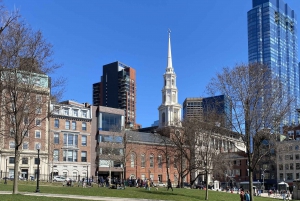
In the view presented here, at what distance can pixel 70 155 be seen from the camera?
83625mm

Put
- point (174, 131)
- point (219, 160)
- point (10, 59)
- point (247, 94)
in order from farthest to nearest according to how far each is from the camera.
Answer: point (174, 131)
point (219, 160)
point (247, 94)
point (10, 59)


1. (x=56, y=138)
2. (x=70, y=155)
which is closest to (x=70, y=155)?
(x=70, y=155)

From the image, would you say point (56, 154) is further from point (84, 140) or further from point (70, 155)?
point (84, 140)

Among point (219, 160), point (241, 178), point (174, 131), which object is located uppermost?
point (174, 131)

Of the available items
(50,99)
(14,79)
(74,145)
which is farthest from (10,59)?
(74,145)

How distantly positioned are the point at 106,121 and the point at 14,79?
62.1m

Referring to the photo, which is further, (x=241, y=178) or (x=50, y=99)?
(x=241, y=178)

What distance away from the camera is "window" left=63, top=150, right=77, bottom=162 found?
271 feet

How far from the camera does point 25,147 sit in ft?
253

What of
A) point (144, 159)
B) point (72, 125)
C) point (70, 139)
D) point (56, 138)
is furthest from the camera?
point (144, 159)

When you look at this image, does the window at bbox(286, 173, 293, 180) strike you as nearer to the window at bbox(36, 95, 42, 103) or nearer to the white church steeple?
the white church steeple

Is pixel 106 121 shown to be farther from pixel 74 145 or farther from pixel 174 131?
pixel 174 131

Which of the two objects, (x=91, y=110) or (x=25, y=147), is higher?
(x=91, y=110)

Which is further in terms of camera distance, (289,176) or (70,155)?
(289,176)
